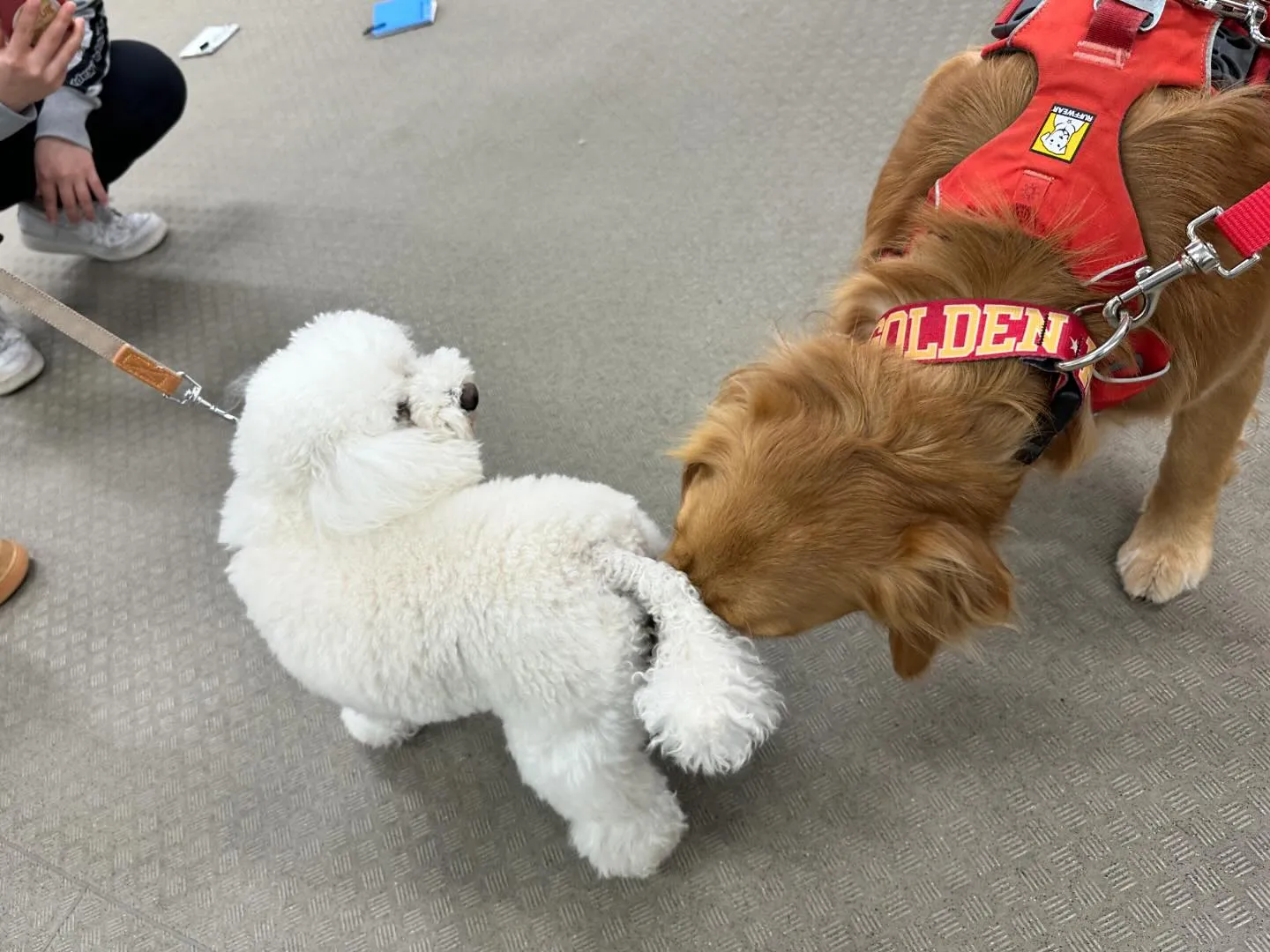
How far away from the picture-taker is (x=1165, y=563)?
119 cm

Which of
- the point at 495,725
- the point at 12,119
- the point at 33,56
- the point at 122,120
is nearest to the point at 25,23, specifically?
the point at 33,56

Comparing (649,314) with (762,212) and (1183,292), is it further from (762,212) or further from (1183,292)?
(1183,292)

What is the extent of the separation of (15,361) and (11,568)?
60 cm

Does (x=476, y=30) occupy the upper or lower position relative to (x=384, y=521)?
upper

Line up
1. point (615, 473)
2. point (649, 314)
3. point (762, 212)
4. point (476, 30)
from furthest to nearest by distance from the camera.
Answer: point (476, 30) → point (762, 212) → point (649, 314) → point (615, 473)

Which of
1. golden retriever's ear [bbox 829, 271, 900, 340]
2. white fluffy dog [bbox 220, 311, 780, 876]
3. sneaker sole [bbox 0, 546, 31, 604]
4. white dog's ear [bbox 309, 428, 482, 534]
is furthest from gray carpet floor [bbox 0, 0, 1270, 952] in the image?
white dog's ear [bbox 309, 428, 482, 534]

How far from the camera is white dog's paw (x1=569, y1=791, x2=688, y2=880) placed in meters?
1.06

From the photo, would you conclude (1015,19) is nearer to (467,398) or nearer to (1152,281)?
(1152,281)

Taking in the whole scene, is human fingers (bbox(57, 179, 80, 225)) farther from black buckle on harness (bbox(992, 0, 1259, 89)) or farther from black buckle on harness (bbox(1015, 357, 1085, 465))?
black buckle on harness (bbox(992, 0, 1259, 89))

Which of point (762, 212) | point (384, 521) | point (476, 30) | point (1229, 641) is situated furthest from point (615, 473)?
point (476, 30)

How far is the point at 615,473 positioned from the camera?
150 cm

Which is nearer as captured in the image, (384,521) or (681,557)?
(681,557)

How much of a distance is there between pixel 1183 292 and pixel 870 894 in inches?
31.9

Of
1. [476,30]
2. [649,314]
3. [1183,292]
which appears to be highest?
[1183,292]
